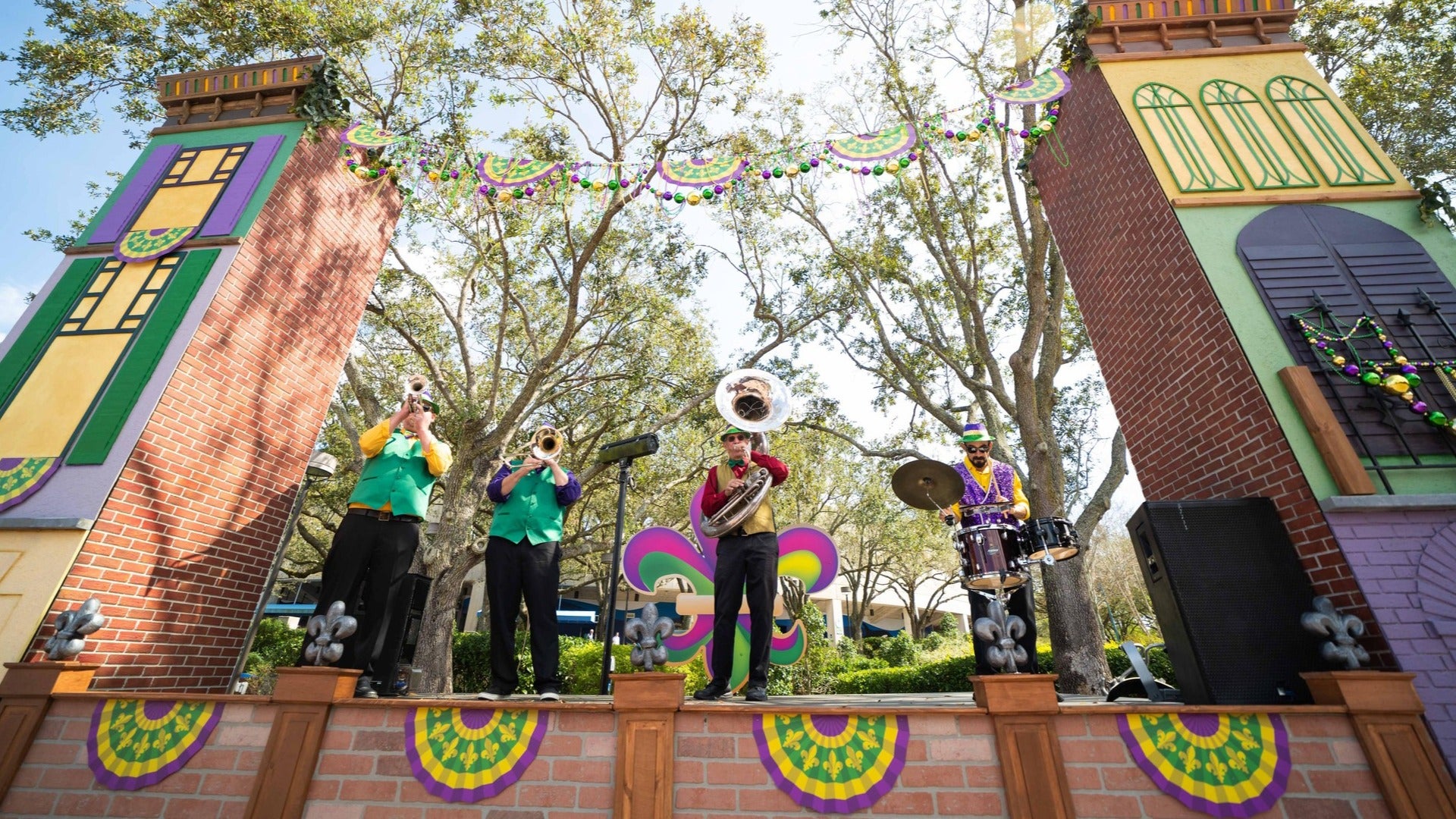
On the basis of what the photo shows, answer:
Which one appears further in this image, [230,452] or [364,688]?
[230,452]

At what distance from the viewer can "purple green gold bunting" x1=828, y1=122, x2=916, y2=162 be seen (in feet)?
21.6

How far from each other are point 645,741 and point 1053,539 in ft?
8.91

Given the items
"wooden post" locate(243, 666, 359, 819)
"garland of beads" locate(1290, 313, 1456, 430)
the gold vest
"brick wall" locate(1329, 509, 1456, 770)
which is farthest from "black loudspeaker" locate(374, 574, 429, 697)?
"garland of beads" locate(1290, 313, 1456, 430)

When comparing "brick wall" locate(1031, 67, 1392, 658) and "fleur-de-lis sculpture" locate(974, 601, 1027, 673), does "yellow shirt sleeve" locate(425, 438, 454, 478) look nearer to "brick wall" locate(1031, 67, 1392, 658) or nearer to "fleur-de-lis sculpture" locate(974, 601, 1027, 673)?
"fleur-de-lis sculpture" locate(974, 601, 1027, 673)

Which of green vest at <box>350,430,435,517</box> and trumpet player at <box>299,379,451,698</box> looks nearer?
trumpet player at <box>299,379,451,698</box>

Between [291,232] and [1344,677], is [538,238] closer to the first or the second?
[291,232]

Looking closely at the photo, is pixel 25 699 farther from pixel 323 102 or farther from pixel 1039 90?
pixel 1039 90

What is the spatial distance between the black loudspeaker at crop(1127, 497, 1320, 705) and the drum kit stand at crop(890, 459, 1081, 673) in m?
0.58

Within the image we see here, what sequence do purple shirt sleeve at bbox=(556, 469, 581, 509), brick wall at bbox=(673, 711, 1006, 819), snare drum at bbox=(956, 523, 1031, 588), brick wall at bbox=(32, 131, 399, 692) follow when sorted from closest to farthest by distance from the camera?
brick wall at bbox=(673, 711, 1006, 819) → snare drum at bbox=(956, 523, 1031, 588) → purple shirt sleeve at bbox=(556, 469, 581, 509) → brick wall at bbox=(32, 131, 399, 692)

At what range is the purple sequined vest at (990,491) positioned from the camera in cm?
432

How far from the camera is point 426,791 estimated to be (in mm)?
3197

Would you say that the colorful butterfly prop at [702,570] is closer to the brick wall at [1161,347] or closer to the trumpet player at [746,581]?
the trumpet player at [746,581]

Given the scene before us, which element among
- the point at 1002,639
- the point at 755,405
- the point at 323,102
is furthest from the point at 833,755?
the point at 323,102

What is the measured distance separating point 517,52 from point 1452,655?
12345 millimetres
